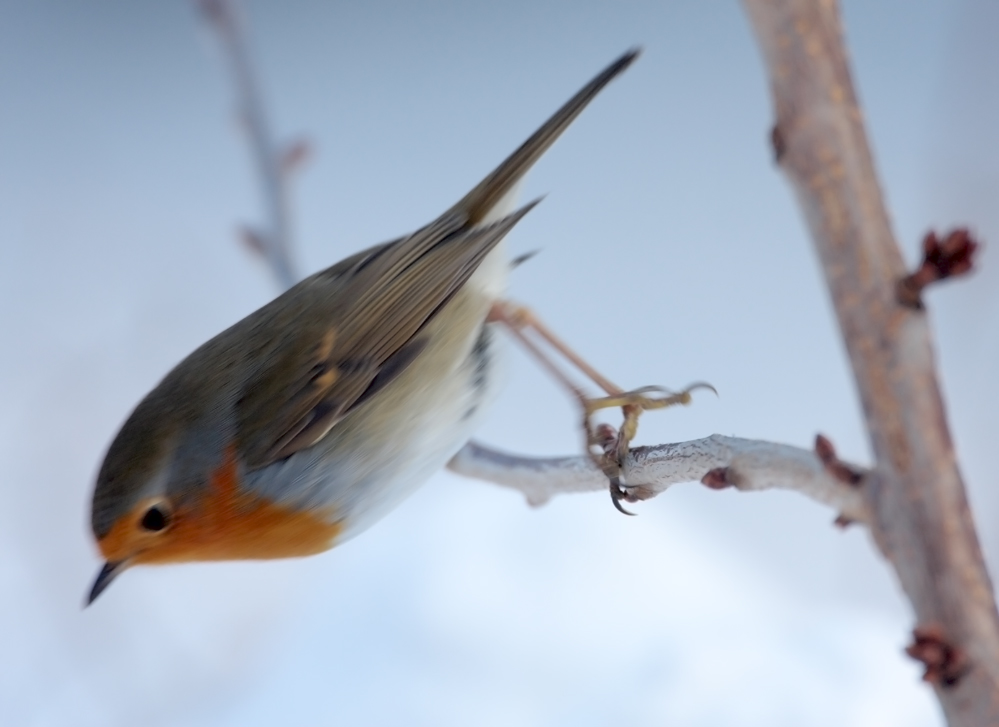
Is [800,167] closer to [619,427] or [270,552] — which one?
[619,427]

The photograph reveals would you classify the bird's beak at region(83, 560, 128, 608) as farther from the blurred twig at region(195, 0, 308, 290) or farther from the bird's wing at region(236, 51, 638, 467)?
the blurred twig at region(195, 0, 308, 290)

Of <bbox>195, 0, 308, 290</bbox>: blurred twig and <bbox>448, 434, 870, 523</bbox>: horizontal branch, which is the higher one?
<bbox>195, 0, 308, 290</bbox>: blurred twig

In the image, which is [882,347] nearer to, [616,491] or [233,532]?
[616,491]

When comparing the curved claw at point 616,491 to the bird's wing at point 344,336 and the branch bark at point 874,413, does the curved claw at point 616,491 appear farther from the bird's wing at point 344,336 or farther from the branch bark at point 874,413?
the bird's wing at point 344,336

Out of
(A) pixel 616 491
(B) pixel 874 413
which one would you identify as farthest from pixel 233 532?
(B) pixel 874 413

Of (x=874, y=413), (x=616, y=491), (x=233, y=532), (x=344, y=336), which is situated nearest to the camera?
(x=874, y=413)

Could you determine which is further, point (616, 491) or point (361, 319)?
point (361, 319)

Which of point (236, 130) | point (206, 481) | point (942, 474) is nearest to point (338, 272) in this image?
point (236, 130)

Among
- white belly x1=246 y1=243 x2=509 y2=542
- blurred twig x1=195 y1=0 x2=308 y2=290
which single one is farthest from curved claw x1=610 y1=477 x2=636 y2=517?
blurred twig x1=195 y1=0 x2=308 y2=290
